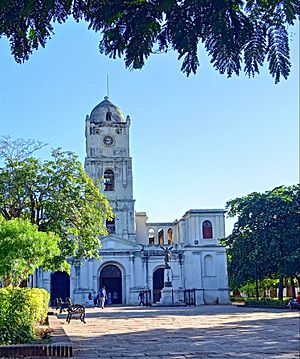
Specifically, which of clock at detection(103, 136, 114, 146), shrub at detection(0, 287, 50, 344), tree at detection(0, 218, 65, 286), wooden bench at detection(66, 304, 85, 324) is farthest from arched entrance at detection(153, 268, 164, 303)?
shrub at detection(0, 287, 50, 344)

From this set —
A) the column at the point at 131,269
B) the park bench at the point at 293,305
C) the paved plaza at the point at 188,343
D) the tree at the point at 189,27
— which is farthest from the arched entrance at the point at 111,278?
the tree at the point at 189,27

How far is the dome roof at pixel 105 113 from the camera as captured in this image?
43406mm

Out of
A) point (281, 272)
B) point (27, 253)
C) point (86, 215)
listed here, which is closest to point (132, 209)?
point (281, 272)

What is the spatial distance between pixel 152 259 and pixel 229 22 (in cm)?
3862

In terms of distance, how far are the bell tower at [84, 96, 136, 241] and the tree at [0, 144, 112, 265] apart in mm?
19760

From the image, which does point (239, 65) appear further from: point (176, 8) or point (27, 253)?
point (27, 253)

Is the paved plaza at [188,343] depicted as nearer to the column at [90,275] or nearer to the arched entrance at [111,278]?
the column at [90,275]

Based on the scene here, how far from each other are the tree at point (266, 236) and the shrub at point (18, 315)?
2094cm

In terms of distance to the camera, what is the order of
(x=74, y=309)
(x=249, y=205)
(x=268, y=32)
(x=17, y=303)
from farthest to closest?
1. (x=249, y=205)
2. (x=74, y=309)
3. (x=17, y=303)
4. (x=268, y=32)

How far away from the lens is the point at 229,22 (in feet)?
8.68

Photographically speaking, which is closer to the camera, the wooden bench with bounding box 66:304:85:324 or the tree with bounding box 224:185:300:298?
the wooden bench with bounding box 66:304:85:324

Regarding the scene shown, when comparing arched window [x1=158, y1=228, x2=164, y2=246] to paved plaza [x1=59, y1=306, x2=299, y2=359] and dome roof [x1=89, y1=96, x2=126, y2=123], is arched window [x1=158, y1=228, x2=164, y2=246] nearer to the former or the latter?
dome roof [x1=89, y1=96, x2=126, y2=123]

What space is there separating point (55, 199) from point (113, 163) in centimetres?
2222

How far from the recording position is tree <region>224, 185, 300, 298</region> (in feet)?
96.7
